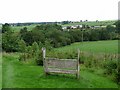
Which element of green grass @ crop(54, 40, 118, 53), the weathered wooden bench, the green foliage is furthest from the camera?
green grass @ crop(54, 40, 118, 53)

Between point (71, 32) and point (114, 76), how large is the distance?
117ft

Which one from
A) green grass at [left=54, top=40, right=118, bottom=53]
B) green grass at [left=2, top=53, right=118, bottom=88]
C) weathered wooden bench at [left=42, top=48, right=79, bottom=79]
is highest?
weathered wooden bench at [left=42, top=48, right=79, bottom=79]

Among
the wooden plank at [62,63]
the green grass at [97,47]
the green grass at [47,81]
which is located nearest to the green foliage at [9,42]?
the green grass at [97,47]

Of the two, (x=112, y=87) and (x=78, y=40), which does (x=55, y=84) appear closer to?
(x=112, y=87)

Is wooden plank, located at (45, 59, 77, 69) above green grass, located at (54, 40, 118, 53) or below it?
above

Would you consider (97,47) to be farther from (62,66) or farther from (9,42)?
(62,66)

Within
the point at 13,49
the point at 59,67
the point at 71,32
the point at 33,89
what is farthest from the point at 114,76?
the point at 71,32

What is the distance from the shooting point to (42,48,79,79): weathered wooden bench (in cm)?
910

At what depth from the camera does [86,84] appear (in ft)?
27.6

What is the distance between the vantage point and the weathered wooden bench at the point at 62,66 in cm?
910

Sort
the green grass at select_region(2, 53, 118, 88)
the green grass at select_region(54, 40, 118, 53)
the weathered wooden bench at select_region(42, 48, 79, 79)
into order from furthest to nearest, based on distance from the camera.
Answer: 1. the green grass at select_region(54, 40, 118, 53)
2. the weathered wooden bench at select_region(42, 48, 79, 79)
3. the green grass at select_region(2, 53, 118, 88)

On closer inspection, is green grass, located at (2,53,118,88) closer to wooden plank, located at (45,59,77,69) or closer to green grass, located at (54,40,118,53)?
wooden plank, located at (45,59,77,69)

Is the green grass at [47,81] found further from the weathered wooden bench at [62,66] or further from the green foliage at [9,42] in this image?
the green foliage at [9,42]

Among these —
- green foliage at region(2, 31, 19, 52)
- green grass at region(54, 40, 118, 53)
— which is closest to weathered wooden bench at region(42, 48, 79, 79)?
green foliage at region(2, 31, 19, 52)
